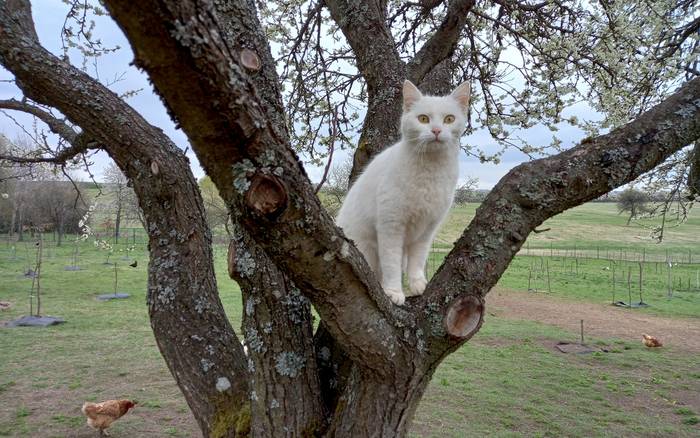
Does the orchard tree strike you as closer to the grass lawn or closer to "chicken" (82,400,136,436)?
"chicken" (82,400,136,436)

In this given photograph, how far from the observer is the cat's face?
106 inches

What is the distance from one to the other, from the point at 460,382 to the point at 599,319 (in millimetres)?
7607

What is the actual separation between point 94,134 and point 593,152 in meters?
2.41

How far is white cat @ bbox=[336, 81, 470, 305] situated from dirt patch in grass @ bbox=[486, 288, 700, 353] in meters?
10.0

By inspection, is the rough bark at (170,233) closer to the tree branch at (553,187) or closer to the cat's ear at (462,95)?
the tree branch at (553,187)

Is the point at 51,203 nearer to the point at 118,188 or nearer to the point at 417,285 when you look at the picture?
the point at 118,188

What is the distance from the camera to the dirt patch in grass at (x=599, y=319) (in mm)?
11086

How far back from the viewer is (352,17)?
3244 mm

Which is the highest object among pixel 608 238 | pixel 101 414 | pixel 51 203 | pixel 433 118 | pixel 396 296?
pixel 51 203

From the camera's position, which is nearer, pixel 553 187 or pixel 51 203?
pixel 553 187

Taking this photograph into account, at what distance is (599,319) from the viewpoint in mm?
13047

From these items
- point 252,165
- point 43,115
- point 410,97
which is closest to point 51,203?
point 43,115

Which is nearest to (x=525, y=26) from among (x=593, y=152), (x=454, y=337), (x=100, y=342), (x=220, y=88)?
(x=593, y=152)

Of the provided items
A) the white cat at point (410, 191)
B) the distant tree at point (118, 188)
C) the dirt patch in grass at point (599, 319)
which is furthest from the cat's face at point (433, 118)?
the distant tree at point (118, 188)
